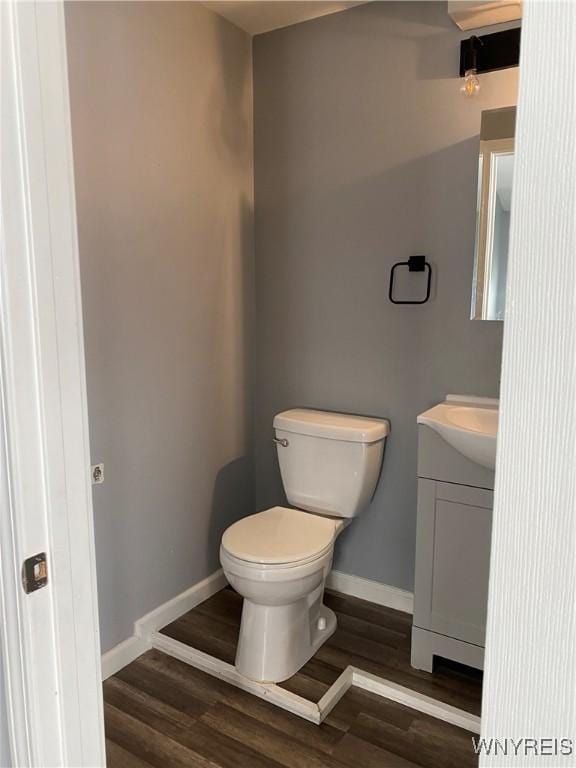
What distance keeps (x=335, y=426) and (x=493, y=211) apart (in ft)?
3.13

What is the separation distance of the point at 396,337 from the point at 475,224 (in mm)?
507

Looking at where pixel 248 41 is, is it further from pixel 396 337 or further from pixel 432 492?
pixel 432 492

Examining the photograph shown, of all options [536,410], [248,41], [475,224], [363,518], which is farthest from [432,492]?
[248,41]

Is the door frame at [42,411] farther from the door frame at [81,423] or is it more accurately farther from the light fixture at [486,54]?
the light fixture at [486,54]

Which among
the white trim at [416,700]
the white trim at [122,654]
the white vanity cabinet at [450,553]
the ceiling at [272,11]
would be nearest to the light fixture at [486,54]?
the ceiling at [272,11]

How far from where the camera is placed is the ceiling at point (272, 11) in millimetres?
2191

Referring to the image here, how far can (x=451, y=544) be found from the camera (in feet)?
6.43

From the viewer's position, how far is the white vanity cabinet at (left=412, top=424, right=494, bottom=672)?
1.90 m

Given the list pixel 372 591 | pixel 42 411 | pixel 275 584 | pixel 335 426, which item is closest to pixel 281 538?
pixel 275 584

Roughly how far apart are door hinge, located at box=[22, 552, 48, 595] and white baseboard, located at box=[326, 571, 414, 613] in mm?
1866

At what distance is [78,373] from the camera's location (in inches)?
34.8

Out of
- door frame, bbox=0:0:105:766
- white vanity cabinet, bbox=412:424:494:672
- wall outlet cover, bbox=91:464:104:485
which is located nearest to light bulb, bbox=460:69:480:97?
white vanity cabinet, bbox=412:424:494:672

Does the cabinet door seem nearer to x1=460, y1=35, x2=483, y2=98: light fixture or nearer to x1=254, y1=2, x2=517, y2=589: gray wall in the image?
x1=254, y1=2, x2=517, y2=589: gray wall

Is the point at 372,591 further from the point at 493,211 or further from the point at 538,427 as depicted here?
the point at 538,427
